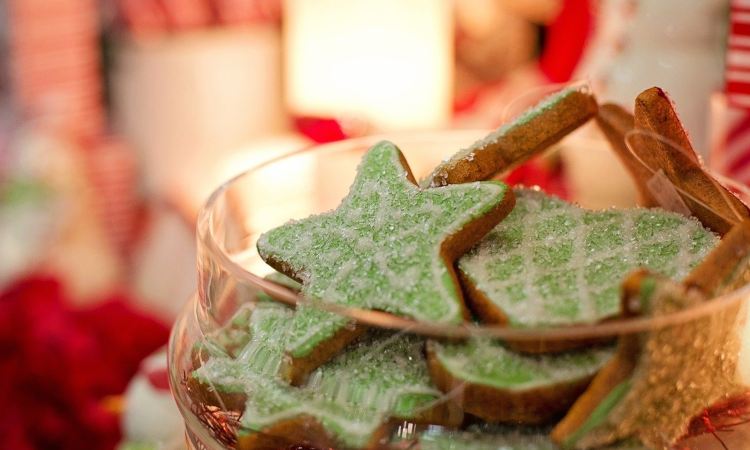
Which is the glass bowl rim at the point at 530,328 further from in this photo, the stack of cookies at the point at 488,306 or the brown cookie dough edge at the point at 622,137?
the brown cookie dough edge at the point at 622,137

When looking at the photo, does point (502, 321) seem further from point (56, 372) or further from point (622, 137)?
point (56, 372)

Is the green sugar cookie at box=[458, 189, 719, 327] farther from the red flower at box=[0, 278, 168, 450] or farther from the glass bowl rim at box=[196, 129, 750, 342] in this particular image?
the red flower at box=[0, 278, 168, 450]

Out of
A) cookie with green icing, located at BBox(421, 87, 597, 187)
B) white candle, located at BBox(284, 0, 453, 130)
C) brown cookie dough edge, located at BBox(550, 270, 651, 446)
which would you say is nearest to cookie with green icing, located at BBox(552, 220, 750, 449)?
brown cookie dough edge, located at BBox(550, 270, 651, 446)

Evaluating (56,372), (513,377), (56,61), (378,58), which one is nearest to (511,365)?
(513,377)

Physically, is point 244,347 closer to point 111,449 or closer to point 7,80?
point 111,449

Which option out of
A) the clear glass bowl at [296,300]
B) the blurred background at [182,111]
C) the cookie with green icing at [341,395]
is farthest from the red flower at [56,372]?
the cookie with green icing at [341,395]

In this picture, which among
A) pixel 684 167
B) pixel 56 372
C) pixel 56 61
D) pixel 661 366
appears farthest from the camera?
pixel 56 61

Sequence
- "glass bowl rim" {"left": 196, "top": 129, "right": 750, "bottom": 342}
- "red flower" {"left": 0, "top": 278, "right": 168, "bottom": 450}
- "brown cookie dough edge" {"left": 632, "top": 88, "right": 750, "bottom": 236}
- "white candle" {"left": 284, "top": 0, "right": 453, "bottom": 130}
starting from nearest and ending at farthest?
"glass bowl rim" {"left": 196, "top": 129, "right": 750, "bottom": 342} < "brown cookie dough edge" {"left": 632, "top": 88, "right": 750, "bottom": 236} < "red flower" {"left": 0, "top": 278, "right": 168, "bottom": 450} < "white candle" {"left": 284, "top": 0, "right": 453, "bottom": 130}
